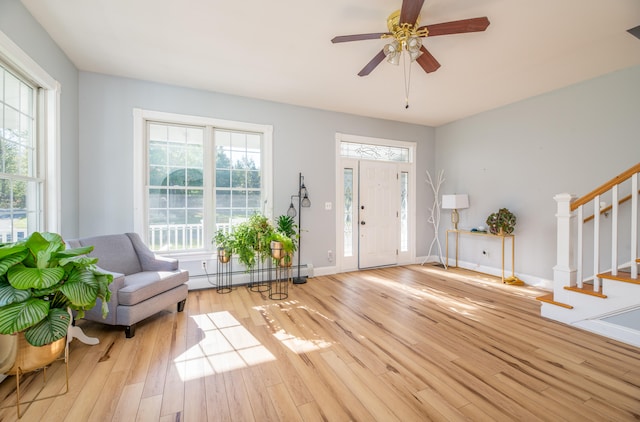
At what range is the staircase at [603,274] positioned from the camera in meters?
2.37

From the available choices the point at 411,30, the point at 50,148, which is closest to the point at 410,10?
the point at 411,30

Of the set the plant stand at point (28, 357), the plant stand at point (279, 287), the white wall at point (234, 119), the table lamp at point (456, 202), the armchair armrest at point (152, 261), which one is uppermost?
the white wall at point (234, 119)

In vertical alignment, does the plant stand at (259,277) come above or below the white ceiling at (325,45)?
below

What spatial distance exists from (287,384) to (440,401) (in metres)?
0.96

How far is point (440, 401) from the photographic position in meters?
1.65

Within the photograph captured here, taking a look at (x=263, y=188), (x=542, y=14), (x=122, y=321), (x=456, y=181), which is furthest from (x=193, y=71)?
(x=456, y=181)

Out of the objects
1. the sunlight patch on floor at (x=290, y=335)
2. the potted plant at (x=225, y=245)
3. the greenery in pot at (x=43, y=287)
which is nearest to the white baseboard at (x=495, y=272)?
the sunlight patch on floor at (x=290, y=335)

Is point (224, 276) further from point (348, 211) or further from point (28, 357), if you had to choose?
point (28, 357)

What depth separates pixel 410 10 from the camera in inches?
76.4

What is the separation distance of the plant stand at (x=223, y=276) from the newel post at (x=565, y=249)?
388cm

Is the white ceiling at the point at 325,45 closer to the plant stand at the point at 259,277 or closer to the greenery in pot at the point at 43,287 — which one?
the greenery in pot at the point at 43,287

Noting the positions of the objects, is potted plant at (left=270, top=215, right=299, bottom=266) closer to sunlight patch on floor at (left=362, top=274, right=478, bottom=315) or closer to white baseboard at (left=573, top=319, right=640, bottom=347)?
sunlight patch on floor at (left=362, top=274, right=478, bottom=315)

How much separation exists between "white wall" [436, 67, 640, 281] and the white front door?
115 cm

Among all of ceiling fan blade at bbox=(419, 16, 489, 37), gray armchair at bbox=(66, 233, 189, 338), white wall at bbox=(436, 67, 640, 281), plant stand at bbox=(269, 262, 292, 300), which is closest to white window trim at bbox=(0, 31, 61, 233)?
gray armchair at bbox=(66, 233, 189, 338)
